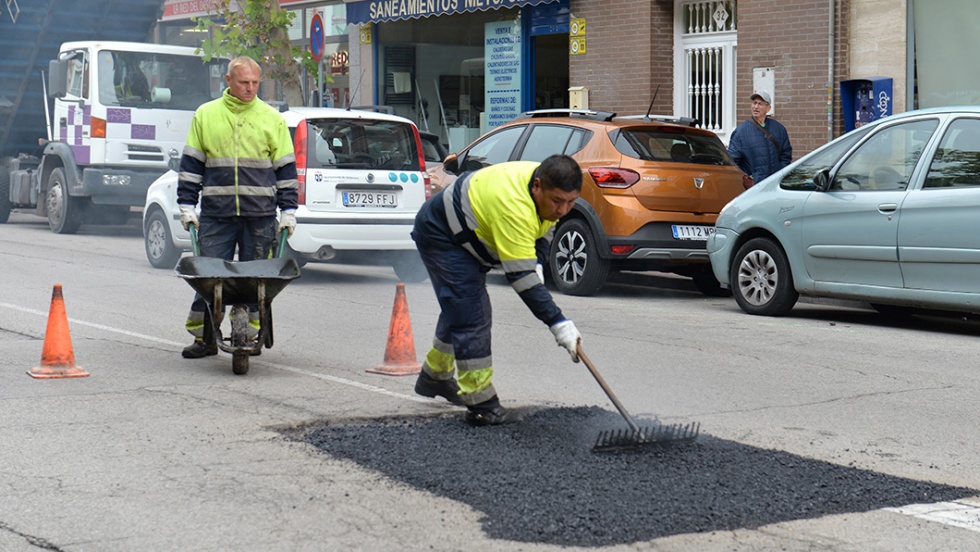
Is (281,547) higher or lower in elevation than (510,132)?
lower

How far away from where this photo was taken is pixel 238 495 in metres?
5.25

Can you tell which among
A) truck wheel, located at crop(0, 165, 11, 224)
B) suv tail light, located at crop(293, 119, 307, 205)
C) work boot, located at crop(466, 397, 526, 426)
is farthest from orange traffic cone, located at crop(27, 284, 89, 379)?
truck wheel, located at crop(0, 165, 11, 224)

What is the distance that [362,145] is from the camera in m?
12.9

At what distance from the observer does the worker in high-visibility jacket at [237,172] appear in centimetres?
825

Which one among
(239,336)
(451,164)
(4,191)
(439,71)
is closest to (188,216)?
(239,336)

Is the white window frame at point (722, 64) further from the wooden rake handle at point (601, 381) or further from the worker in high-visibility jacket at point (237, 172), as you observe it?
the wooden rake handle at point (601, 381)

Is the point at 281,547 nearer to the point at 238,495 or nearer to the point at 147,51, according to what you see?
the point at 238,495

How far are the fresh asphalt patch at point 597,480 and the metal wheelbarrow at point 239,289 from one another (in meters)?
1.51

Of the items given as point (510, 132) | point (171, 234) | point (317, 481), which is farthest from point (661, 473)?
point (171, 234)

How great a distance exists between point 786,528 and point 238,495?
2.08 meters

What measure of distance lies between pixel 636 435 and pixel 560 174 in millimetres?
1198

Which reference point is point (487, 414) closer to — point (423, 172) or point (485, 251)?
point (485, 251)

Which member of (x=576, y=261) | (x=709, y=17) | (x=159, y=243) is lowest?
(x=576, y=261)

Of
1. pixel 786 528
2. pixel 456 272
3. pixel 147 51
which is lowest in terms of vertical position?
pixel 786 528
